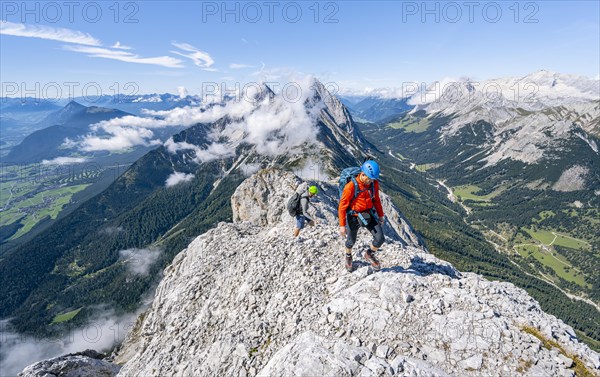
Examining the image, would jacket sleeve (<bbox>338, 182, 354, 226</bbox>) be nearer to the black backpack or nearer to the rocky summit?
the rocky summit

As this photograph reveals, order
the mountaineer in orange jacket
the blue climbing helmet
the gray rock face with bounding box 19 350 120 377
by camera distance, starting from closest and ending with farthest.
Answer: the blue climbing helmet
the mountaineer in orange jacket
the gray rock face with bounding box 19 350 120 377

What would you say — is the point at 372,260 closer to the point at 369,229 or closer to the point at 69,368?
the point at 369,229

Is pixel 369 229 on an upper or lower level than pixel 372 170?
lower

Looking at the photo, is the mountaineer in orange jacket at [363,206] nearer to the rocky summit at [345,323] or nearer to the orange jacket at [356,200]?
the orange jacket at [356,200]

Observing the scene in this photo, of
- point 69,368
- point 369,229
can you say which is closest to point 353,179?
point 369,229

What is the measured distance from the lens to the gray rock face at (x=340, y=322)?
13.7 m

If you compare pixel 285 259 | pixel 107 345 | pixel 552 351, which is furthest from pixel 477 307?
pixel 107 345

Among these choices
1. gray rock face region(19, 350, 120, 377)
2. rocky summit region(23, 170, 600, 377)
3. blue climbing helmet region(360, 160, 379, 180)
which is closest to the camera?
rocky summit region(23, 170, 600, 377)

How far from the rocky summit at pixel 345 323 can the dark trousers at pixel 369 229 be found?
7.69 ft

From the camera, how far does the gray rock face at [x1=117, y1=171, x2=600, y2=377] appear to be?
13727 mm

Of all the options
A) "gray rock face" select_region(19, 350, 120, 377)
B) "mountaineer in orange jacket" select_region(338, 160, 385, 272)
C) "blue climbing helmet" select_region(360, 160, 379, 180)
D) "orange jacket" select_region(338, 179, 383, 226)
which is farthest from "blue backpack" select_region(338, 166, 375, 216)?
"gray rock face" select_region(19, 350, 120, 377)

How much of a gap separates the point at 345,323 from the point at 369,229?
17.8 ft

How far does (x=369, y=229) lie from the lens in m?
18.2

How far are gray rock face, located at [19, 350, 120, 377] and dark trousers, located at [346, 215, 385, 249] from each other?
25.7 meters
